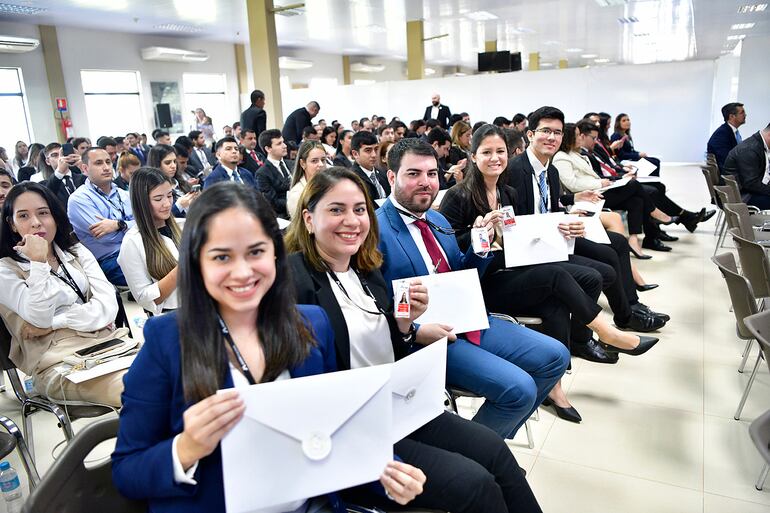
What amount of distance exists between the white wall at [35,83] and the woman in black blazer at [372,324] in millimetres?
12164

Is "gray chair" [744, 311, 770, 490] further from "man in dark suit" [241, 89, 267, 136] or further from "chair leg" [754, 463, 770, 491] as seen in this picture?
"man in dark suit" [241, 89, 267, 136]

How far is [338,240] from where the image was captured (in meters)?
1.84

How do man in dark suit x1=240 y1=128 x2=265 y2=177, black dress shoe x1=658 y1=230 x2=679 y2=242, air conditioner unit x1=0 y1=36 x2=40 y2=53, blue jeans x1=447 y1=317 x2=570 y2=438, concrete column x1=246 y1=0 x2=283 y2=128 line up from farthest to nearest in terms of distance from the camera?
air conditioner unit x1=0 y1=36 x2=40 y2=53 < concrete column x1=246 y1=0 x2=283 y2=128 < man in dark suit x1=240 y1=128 x2=265 y2=177 < black dress shoe x1=658 y1=230 x2=679 y2=242 < blue jeans x1=447 y1=317 x2=570 y2=438

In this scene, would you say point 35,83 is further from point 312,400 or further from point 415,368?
point 312,400

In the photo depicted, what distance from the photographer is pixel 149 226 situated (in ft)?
9.01

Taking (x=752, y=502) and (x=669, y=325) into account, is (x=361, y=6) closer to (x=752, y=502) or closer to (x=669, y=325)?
(x=669, y=325)

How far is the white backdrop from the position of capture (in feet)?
40.5

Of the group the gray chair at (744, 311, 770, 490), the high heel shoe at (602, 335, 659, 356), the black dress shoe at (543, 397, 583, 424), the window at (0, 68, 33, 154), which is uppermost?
the window at (0, 68, 33, 154)

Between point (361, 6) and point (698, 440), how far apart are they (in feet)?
31.7

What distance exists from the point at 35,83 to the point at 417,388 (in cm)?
1304

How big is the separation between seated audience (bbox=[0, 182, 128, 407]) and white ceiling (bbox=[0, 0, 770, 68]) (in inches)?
326

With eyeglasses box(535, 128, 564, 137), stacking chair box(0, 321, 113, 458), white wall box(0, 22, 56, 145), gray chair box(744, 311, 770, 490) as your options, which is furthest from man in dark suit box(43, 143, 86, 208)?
white wall box(0, 22, 56, 145)

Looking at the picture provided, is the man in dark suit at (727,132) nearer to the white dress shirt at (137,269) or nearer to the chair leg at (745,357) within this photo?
the chair leg at (745,357)

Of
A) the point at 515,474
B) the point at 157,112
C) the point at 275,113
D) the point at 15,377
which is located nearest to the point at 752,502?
the point at 515,474
